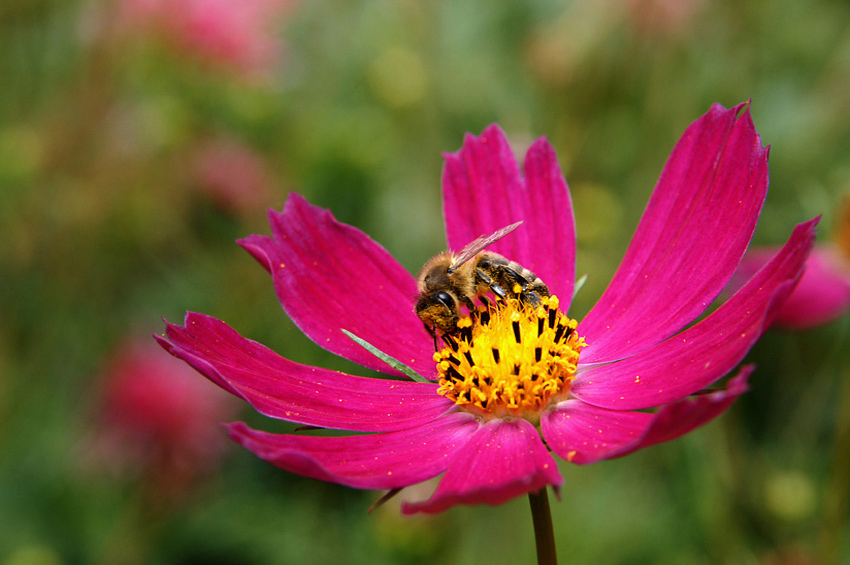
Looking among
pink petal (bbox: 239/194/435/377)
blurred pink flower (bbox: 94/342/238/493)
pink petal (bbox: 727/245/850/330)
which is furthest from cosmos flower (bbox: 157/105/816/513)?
blurred pink flower (bbox: 94/342/238/493)

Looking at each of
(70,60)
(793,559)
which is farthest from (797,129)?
(70,60)

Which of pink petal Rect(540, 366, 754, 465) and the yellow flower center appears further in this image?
the yellow flower center

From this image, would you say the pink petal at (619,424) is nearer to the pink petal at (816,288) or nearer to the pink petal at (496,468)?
the pink petal at (496,468)

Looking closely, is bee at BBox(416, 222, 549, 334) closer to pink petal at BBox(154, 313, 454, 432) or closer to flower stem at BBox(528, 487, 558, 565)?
pink petal at BBox(154, 313, 454, 432)

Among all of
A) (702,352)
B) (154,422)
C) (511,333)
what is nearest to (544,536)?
(702,352)

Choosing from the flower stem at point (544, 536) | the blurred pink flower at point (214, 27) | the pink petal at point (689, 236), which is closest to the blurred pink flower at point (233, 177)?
the blurred pink flower at point (214, 27)

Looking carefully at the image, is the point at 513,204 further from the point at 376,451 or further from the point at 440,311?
the point at 376,451
